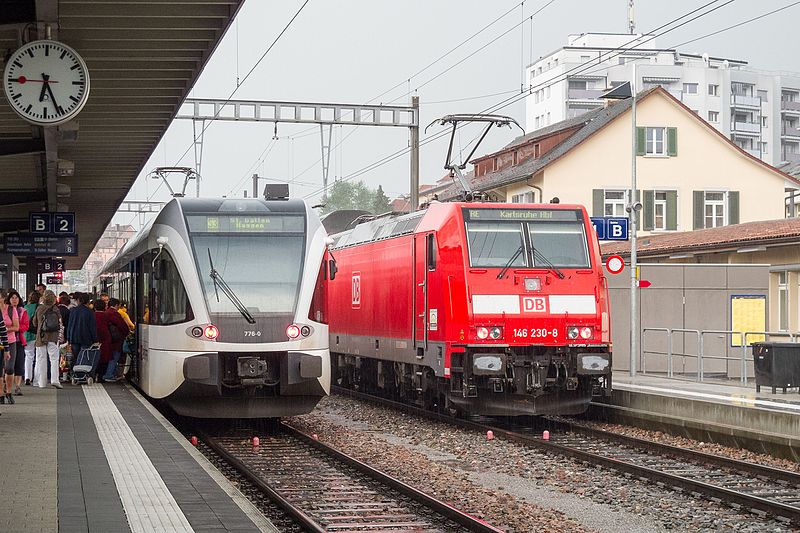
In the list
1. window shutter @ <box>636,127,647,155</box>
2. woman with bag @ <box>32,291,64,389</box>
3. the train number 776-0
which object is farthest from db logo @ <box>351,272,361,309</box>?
window shutter @ <box>636,127,647,155</box>

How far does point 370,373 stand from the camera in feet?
82.0

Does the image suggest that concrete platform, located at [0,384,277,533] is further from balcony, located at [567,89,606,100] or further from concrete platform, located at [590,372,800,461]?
balcony, located at [567,89,606,100]

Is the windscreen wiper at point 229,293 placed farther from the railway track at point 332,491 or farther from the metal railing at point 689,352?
the metal railing at point 689,352

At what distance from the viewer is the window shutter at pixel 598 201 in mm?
53031

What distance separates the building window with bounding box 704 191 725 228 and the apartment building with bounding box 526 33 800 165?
170 feet

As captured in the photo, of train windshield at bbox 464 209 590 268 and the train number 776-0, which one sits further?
train windshield at bbox 464 209 590 268

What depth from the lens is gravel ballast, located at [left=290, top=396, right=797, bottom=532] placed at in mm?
11008

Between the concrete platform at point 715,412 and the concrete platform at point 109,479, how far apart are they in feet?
24.2

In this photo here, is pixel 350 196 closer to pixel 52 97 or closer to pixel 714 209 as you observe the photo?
pixel 714 209

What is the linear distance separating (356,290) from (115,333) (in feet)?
15.6

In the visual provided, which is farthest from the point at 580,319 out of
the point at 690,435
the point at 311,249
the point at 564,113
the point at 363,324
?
the point at 564,113

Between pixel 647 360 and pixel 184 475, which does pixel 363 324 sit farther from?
pixel 184 475

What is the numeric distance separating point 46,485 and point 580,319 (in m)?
9.97

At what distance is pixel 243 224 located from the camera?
56.3 ft
